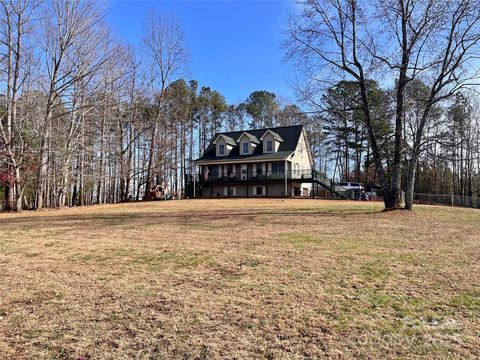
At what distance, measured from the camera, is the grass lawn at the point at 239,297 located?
3.00 meters

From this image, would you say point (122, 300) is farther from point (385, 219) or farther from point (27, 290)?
point (385, 219)

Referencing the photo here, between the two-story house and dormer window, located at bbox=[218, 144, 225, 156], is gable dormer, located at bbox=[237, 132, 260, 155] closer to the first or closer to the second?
the two-story house

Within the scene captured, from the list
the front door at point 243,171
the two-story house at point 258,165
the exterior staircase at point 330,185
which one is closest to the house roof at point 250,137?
the two-story house at point 258,165

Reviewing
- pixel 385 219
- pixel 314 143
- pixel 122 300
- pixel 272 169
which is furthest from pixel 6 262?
pixel 314 143

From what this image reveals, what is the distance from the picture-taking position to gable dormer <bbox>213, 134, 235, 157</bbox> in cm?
3422

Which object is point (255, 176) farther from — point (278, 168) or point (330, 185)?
point (330, 185)

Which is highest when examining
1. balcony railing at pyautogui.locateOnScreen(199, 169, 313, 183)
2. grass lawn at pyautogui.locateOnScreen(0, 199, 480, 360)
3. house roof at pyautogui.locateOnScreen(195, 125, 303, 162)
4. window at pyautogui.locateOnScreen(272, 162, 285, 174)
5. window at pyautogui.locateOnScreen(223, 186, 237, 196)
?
house roof at pyautogui.locateOnScreen(195, 125, 303, 162)

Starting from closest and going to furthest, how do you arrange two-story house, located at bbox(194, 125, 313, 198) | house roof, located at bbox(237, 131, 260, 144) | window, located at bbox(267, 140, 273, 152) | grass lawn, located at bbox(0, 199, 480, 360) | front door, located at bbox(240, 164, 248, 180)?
1. grass lawn, located at bbox(0, 199, 480, 360)
2. two-story house, located at bbox(194, 125, 313, 198)
3. window, located at bbox(267, 140, 273, 152)
4. front door, located at bbox(240, 164, 248, 180)
5. house roof, located at bbox(237, 131, 260, 144)

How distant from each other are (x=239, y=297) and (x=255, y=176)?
90.6 feet

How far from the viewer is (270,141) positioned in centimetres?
3234

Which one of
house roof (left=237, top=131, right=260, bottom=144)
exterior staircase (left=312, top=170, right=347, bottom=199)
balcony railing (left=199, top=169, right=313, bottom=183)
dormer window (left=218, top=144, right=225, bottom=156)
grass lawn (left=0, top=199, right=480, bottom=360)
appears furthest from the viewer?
dormer window (left=218, top=144, right=225, bottom=156)

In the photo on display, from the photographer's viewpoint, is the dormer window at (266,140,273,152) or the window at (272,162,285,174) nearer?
the window at (272,162,285,174)

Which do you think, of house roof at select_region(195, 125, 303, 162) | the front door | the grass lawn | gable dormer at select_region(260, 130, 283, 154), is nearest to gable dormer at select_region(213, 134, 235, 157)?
house roof at select_region(195, 125, 303, 162)

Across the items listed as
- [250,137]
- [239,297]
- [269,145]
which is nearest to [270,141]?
[269,145]
